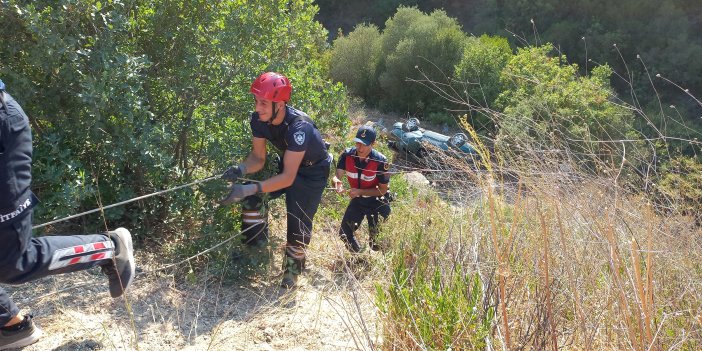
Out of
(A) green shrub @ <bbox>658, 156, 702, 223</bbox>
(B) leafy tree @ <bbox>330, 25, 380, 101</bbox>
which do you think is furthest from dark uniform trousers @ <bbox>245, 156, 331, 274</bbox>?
(B) leafy tree @ <bbox>330, 25, 380, 101</bbox>

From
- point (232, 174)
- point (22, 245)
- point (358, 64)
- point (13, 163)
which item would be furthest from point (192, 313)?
point (358, 64)

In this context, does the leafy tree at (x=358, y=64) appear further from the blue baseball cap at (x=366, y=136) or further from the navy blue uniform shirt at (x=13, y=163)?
the navy blue uniform shirt at (x=13, y=163)

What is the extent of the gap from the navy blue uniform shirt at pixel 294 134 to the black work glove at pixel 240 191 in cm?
37

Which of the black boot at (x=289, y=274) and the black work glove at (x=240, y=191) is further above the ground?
the black work glove at (x=240, y=191)

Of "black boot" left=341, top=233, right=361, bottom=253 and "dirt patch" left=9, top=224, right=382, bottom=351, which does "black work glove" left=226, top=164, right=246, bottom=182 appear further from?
"black boot" left=341, top=233, right=361, bottom=253

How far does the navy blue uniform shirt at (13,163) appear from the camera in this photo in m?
3.32

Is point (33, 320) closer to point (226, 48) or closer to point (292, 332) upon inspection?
point (292, 332)

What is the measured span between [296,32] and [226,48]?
106 centimetres

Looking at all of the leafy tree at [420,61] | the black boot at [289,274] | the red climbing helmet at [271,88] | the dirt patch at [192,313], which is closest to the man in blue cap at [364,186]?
the black boot at [289,274]

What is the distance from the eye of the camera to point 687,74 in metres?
22.7

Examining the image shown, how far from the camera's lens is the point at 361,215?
241 inches

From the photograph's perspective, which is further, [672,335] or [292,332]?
[292,332]

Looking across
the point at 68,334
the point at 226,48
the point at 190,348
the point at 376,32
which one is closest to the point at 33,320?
the point at 68,334

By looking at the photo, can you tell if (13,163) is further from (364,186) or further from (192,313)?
(364,186)
